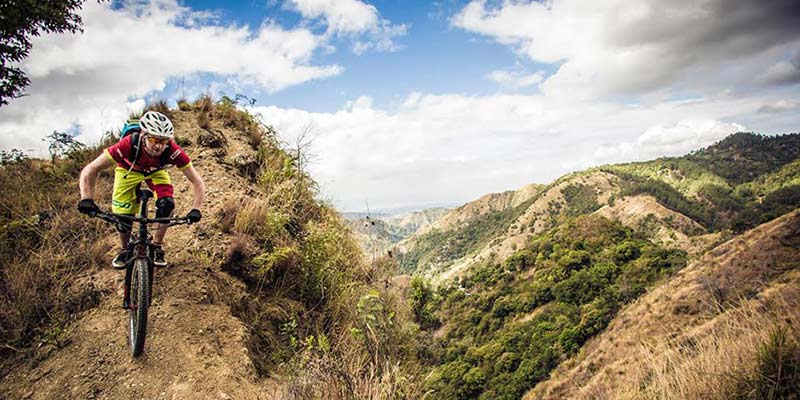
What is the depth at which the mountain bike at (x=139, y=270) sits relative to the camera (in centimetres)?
375

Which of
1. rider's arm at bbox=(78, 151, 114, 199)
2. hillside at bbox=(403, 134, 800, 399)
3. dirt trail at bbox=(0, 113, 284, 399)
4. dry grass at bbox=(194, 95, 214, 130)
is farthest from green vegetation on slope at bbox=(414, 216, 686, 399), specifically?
rider's arm at bbox=(78, 151, 114, 199)

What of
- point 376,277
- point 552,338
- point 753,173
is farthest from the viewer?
point 753,173

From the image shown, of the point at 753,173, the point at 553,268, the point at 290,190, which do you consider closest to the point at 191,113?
the point at 290,190

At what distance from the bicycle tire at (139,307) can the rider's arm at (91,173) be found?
881mm

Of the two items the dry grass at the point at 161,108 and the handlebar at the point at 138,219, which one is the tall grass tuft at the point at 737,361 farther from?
the dry grass at the point at 161,108

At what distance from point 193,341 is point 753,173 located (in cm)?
26390

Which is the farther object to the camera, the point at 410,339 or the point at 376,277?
the point at 376,277

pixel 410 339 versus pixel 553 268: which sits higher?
pixel 410 339

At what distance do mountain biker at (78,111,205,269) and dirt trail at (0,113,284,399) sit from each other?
715 mm

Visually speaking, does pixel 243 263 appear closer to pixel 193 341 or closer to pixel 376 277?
pixel 193 341

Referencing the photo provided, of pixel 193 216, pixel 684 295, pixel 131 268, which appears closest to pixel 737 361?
pixel 193 216

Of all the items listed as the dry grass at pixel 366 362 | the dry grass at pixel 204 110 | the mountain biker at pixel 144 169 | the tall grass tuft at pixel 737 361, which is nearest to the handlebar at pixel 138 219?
the mountain biker at pixel 144 169

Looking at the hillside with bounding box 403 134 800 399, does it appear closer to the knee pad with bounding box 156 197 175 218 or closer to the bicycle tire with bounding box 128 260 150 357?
the bicycle tire with bounding box 128 260 150 357

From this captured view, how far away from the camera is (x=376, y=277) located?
6676 mm
